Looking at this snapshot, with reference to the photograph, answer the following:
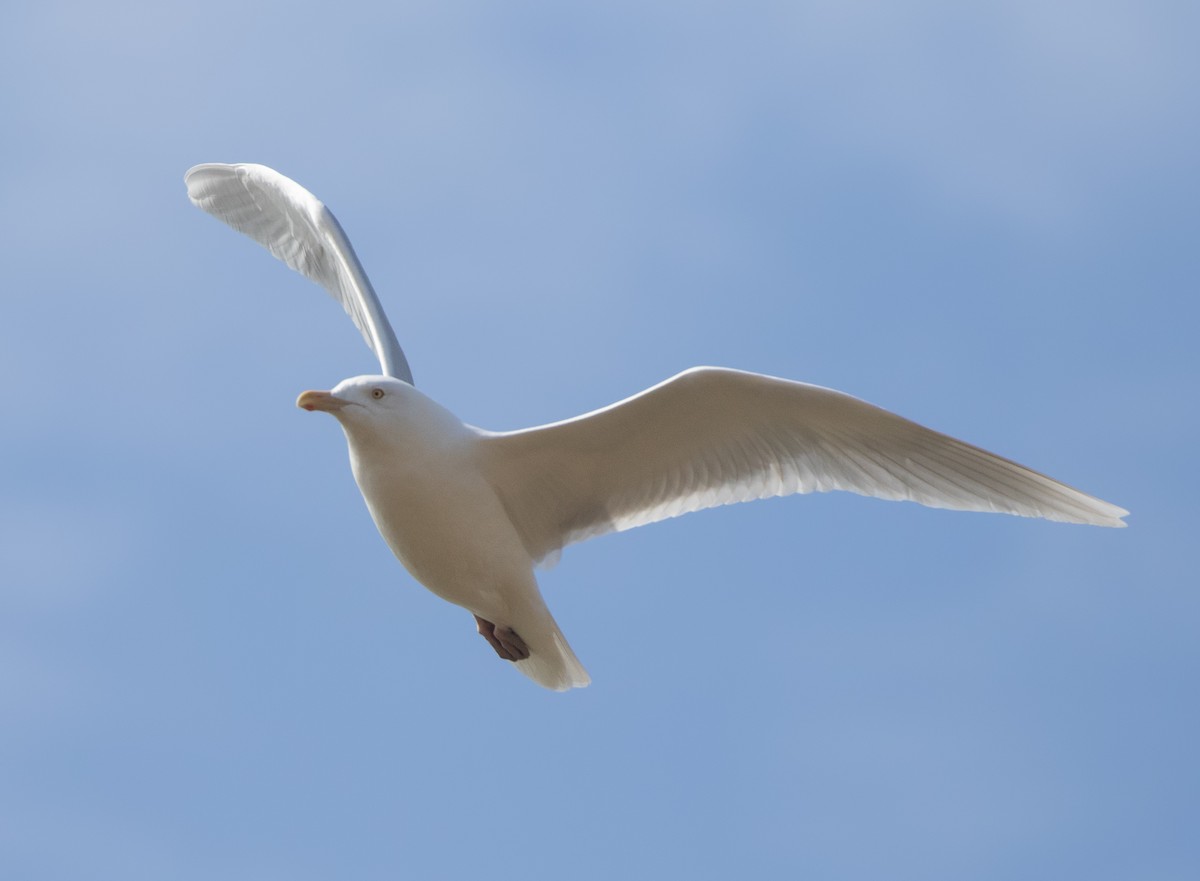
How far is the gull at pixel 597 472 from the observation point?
8070mm

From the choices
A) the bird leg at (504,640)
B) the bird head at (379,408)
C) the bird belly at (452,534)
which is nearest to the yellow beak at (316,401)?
the bird head at (379,408)

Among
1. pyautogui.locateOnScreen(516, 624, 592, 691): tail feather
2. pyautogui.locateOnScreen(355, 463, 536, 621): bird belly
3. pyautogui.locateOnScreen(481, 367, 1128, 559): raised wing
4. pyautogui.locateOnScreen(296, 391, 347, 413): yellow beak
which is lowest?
pyautogui.locateOnScreen(516, 624, 592, 691): tail feather

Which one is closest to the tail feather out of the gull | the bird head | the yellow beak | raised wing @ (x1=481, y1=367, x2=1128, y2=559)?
the gull

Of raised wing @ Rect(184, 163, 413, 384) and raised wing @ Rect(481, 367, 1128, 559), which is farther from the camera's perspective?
raised wing @ Rect(184, 163, 413, 384)

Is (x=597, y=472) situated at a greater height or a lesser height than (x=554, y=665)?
greater

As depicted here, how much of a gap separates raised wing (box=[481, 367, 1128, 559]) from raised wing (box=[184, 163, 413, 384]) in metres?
1.13

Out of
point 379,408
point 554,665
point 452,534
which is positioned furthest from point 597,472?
point 379,408

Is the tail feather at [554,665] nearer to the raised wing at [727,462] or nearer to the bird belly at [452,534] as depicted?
the bird belly at [452,534]

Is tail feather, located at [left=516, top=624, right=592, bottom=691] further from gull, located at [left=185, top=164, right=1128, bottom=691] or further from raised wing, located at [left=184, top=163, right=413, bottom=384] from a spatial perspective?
raised wing, located at [left=184, top=163, right=413, bottom=384]

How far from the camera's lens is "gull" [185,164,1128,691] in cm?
807

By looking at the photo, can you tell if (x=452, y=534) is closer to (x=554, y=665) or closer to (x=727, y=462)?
(x=554, y=665)

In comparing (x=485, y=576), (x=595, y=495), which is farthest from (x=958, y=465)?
(x=485, y=576)

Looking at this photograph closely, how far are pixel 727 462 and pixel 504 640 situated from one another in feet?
4.64

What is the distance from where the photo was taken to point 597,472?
867cm
